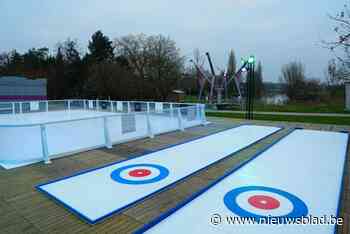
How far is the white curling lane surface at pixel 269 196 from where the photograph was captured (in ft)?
7.79

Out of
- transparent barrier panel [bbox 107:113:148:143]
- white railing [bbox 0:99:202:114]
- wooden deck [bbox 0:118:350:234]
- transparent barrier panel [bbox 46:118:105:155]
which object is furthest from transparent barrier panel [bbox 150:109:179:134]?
white railing [bbox 0:99:202:114]

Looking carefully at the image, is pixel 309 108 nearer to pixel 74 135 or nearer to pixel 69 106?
pixel 74 135

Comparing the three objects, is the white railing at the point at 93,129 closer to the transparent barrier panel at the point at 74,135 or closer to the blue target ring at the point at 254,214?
the transparent barrier panel at the point at 74,135

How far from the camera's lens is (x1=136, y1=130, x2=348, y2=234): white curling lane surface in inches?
93.5

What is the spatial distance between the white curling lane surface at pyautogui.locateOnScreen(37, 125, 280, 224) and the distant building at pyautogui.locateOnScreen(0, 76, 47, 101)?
66.8 ft

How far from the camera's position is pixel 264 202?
2918 mm

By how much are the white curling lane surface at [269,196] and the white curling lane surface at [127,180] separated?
26.8 inches

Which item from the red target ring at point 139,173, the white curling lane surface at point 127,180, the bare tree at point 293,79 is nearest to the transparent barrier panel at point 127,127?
the white curling lane surface at point 127,180

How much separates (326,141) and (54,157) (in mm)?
7337

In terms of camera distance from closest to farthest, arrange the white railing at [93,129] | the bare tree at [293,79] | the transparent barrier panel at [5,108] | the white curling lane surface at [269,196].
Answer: the white curling lane surface at [269,196] < the white railing at [93,129] < the transparent barrier panel at [5,108] < the bare tree at [293,79]

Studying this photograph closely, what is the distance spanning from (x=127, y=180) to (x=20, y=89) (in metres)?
21.6

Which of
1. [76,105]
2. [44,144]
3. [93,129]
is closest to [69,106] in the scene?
[76,105]

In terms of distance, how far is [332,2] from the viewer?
745cm

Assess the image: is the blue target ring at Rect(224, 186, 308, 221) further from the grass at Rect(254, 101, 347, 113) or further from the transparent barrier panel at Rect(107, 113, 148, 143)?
the grass at Rect(254, 101, 347, 113)
